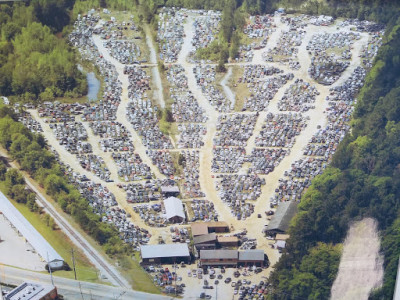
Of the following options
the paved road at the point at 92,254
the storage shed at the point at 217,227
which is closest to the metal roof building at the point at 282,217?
the storage shed at the point at 217,227

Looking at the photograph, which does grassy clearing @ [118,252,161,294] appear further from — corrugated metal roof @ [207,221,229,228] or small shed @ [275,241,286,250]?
small shed @ [275,241,286,250]

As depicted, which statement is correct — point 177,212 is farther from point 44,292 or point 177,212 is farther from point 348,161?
point 348,161

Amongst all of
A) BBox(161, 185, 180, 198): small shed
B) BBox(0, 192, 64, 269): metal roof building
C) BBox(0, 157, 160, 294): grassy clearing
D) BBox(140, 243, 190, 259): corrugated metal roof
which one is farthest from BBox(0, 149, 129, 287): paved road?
BBox(161, 185, 180, 198): small shed

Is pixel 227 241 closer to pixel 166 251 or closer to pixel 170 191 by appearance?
pixel 166 251

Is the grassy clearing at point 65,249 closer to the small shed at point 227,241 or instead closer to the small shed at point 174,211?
the small shed at point 174,211

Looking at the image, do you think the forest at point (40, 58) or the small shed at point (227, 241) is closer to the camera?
the small shed at point (227, 241)
